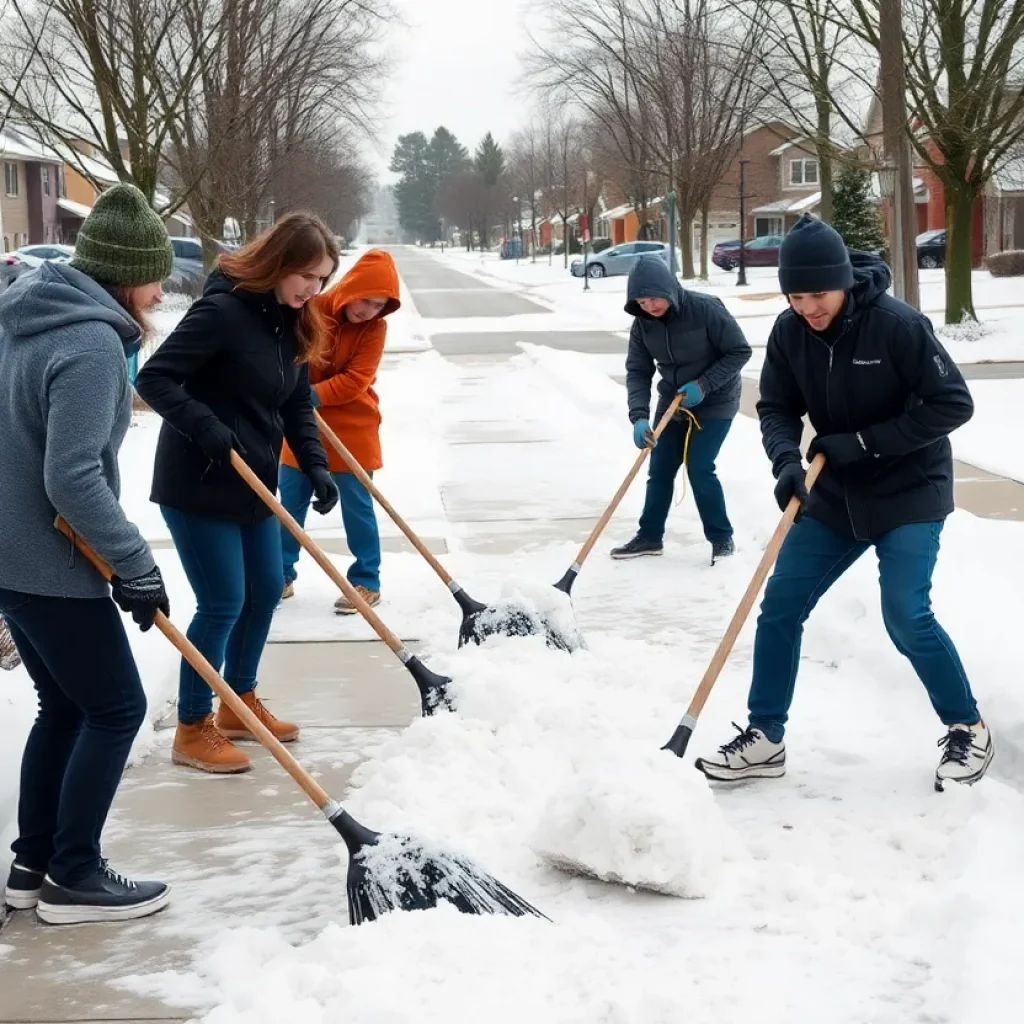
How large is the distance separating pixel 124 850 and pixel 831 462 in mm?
2308

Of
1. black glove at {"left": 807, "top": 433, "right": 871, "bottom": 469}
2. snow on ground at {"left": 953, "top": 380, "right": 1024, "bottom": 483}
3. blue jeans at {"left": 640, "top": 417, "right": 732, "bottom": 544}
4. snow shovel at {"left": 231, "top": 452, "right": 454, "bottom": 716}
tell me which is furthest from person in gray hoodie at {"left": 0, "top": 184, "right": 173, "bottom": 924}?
snow on ground at {"left": 953, "top": 380, "right": 1024, "bottom": 483}

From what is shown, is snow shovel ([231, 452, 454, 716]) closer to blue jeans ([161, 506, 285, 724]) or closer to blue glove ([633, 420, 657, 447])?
blue jeans ([161, 506, 285, 724])

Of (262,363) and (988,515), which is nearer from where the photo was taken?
(262,363)

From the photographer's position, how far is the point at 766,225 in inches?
2776

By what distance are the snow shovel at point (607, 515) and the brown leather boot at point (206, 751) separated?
1.82 m

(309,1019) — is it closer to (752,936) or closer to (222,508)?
(752,936)

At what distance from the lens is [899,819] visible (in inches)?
159

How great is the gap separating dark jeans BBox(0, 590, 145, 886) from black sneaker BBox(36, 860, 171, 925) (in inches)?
1.1

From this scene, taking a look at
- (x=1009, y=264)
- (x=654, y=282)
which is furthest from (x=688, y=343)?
(x=1009, y=264)

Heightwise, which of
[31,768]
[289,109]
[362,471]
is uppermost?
A: [289,109]

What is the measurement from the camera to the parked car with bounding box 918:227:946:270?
43.1 meters

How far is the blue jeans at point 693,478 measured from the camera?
24.4 ft

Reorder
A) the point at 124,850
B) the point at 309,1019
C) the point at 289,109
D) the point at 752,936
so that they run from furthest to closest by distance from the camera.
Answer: the point at 289,109
the point at 124,850
the point at 752,936
the point at 309,1019

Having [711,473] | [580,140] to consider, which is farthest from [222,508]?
[580,140]
